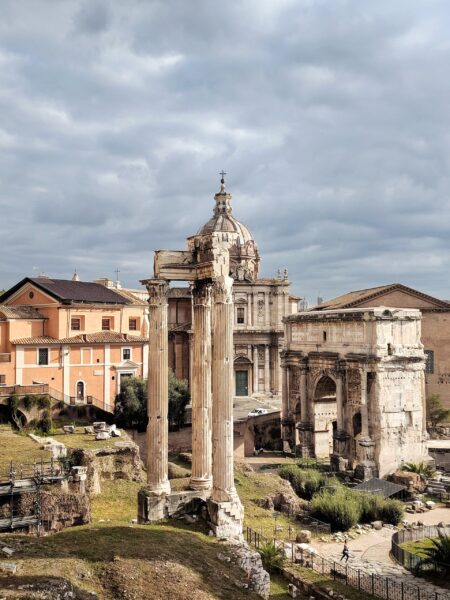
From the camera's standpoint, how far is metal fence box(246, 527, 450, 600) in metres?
18.1

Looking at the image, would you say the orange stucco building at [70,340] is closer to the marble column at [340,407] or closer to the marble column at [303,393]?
the marble column at [303,393]

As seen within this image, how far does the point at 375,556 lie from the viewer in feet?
74.3

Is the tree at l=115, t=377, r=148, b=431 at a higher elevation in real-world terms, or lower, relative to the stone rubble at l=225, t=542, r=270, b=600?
higher

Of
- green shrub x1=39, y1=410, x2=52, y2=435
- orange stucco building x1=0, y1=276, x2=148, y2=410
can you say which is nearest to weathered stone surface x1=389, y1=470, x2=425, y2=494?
orange stucco building x1=0, y1=276, x2=148, y2=410

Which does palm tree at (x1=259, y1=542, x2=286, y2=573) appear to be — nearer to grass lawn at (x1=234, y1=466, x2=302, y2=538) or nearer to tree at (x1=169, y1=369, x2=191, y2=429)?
grass lawn at (x1=234, y1=466, x2=302, y2=538)

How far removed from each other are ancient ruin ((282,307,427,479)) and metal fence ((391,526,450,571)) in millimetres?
10878

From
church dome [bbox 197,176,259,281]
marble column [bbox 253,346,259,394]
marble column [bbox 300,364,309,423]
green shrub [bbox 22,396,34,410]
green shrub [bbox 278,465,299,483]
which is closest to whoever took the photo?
green shrub [bbox 278,465,299,483]

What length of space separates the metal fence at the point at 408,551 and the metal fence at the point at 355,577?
1704 mm

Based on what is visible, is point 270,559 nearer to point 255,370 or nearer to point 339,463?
point 339,463

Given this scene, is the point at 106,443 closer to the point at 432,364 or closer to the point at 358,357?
the point at 358,357

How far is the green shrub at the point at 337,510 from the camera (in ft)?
85.7

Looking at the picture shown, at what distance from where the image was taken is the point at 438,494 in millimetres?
33656

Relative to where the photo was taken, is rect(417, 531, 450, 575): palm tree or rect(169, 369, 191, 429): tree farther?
rect(169, 369, 191, 429): tree

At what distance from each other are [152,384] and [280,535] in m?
9.52
